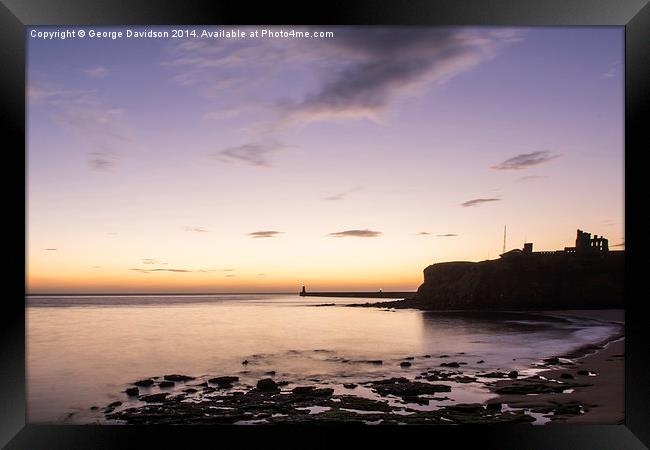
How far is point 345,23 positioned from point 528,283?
5398 centimetres

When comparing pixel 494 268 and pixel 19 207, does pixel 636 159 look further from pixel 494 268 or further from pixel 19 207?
pixel 494 268

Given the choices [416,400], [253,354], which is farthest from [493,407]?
[253,354]

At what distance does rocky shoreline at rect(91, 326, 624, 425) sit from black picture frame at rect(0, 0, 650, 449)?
2813 mm

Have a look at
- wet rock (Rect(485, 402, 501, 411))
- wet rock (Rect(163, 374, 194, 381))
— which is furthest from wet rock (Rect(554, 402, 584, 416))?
wet rock (Rect(163, 374, 194, 381))

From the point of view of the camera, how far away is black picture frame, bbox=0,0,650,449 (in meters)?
4.98

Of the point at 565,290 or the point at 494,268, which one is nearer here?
the point at 565,290

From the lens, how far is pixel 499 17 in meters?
5.04

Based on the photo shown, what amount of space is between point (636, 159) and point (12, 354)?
721 centimetres

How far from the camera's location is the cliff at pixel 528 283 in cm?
4647

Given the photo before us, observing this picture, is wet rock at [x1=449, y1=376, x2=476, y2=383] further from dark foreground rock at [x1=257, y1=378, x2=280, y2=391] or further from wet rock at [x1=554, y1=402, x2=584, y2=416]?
dark foreground rock at [x1=257, y1=378, x2=280, y2=391]

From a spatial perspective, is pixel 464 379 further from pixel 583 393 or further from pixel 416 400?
pixel 416 400

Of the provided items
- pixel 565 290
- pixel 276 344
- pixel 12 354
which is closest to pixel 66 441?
pixel 12 354

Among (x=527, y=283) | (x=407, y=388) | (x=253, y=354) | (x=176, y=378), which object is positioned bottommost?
(x=253, y=354)

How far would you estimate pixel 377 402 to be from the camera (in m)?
10.4
